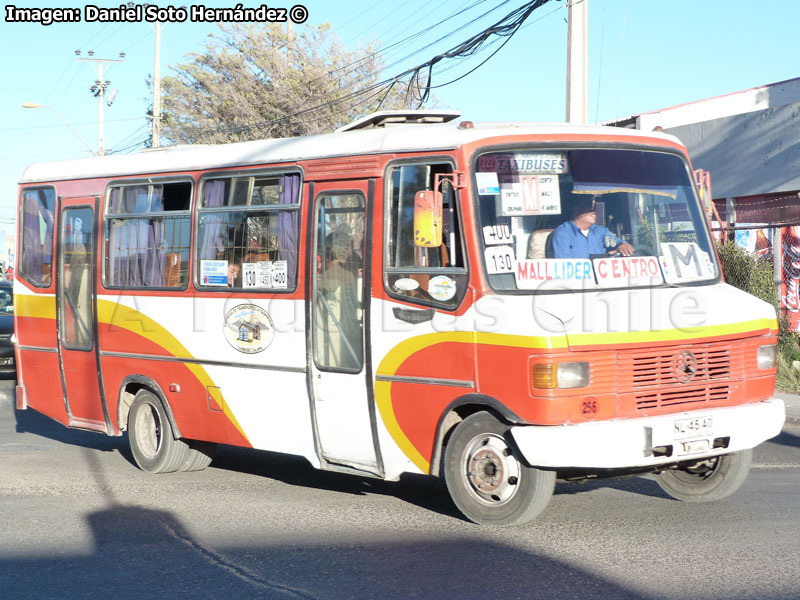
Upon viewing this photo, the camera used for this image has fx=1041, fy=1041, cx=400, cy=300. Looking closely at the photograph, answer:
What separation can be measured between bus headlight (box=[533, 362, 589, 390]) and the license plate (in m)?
0.66

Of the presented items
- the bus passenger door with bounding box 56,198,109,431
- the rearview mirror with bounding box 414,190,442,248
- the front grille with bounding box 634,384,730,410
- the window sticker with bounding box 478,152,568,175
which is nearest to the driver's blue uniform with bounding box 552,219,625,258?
the window sticker with bounding box 478,152,568,175

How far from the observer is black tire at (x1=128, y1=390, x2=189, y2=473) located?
935 centimetres

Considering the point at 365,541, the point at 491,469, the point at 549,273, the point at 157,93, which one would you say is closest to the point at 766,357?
the point at 549,273

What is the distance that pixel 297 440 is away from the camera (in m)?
8.02

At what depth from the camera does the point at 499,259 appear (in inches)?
263

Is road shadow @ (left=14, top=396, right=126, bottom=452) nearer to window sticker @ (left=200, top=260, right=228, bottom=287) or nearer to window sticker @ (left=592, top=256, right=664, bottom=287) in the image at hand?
window sticker @ (left=200, top=260, right=228, bottom=287)

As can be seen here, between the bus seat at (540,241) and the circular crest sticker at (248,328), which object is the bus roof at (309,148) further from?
the circular crest sticker at (248,328)

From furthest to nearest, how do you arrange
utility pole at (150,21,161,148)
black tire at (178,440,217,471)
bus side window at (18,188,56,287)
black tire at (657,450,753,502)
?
utility pole at (150,21,161,148), bus side window at (18,188,56,287), black tire at (178,440,217,471), black tire at (657,450,753,502)

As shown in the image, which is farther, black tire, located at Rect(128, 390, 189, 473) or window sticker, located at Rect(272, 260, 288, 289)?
black tire, located at Rect(128, 390, 189, 473)

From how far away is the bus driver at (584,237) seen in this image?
22.1 feet

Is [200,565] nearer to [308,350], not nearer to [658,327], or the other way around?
[308,350]

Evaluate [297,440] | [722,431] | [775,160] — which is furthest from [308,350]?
[775,160]

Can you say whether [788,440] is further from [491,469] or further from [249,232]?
[249,232]

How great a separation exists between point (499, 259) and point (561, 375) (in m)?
0.89
